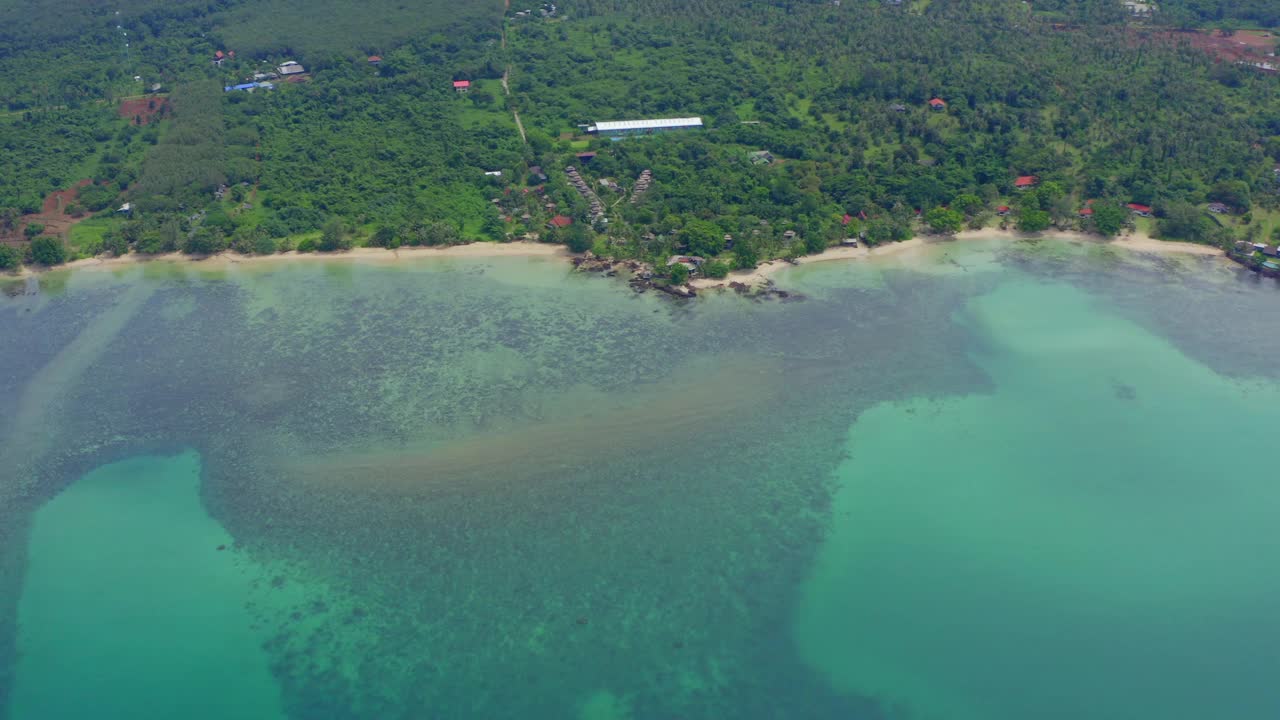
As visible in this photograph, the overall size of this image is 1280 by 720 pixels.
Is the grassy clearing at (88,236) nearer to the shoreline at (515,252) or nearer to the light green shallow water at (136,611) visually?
the shoreline at (515,252)

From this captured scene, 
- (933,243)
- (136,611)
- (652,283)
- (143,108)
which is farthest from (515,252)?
(143,108)

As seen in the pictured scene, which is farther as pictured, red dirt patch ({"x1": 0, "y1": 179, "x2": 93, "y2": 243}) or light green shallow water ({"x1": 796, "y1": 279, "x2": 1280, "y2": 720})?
red dirt patch ({"x1": 0, "y1": 179, "x2": 93, "y2": 243})

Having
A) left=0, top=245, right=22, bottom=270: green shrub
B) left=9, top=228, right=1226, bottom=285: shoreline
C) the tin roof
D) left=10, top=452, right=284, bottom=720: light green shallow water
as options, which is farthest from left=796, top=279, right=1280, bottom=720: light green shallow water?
left=0, top=245, right=22, bottom=270: green shrub

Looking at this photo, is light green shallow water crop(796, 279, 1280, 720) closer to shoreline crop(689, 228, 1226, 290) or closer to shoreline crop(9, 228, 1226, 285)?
shoreline crop(689, 228, 1226, 290)

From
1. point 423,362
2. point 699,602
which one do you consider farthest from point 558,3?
point 699,602

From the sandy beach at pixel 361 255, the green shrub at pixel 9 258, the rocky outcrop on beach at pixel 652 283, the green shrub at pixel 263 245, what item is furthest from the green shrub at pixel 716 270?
the green shrub at pixel 9 258

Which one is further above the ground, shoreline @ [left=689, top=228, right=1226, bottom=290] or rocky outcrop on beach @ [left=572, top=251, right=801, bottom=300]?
shoreline @ [left=689, top=228, right=1226, bottom=290]

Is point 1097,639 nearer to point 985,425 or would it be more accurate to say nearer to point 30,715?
point 985,425
